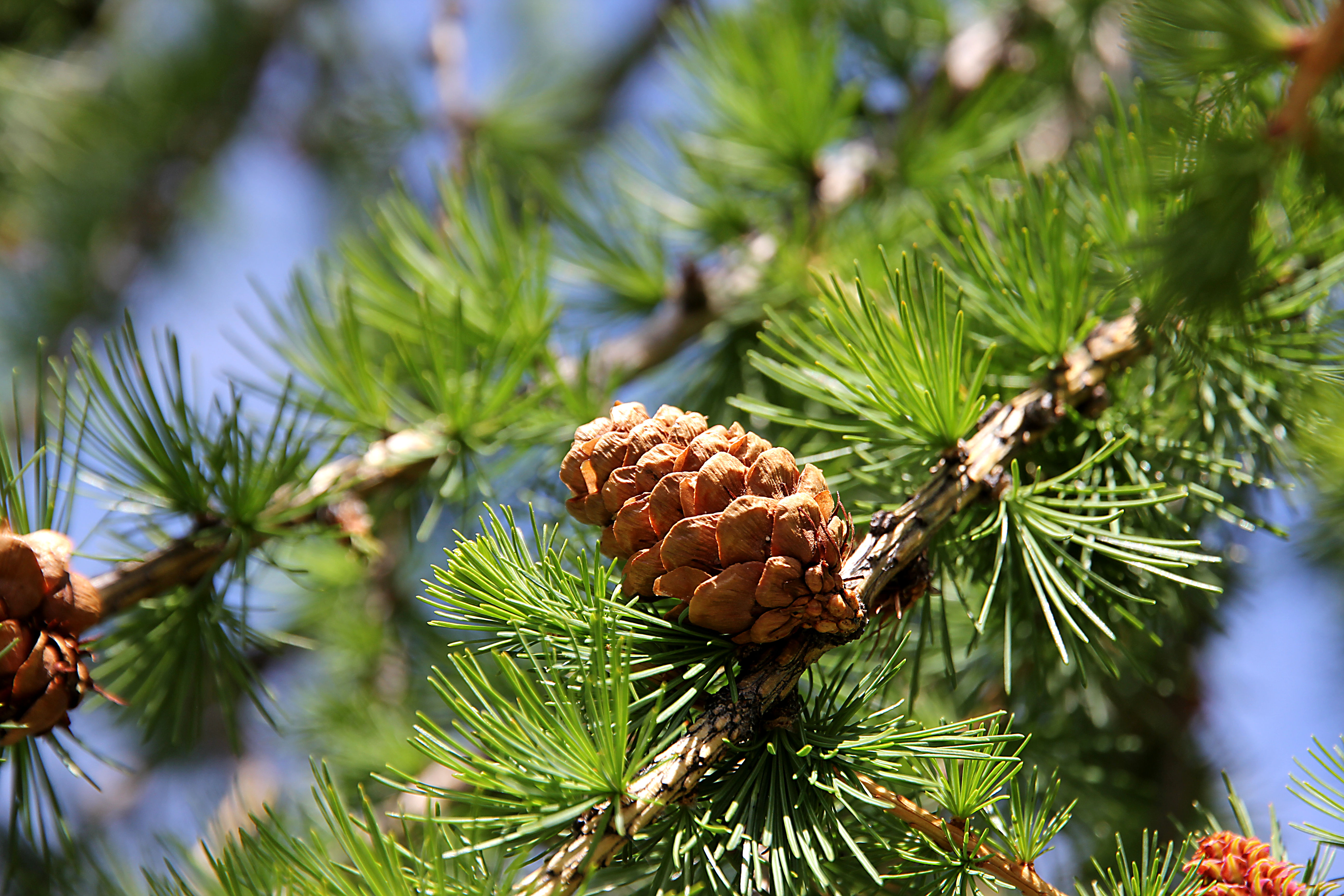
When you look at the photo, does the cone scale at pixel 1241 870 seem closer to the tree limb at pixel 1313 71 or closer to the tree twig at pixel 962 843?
the tree twig at pixel 962 843

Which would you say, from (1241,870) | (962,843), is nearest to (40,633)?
(962,843)

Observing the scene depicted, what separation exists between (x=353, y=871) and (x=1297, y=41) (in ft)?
2.19

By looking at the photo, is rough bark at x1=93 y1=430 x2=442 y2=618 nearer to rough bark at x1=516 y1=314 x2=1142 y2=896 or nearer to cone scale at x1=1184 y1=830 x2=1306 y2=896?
rough bark at x1=516 y1=314 x2=1142 y2=896

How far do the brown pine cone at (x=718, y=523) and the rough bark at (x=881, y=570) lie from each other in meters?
0.02

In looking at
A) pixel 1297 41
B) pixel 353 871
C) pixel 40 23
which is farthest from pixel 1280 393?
pixel 40 23

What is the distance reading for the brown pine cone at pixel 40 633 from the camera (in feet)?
1.72

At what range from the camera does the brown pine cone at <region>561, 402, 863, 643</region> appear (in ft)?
1.42

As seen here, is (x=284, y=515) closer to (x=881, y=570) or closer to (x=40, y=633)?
(x=40, y=633)

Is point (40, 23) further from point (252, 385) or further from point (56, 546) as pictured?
point (56, 546)

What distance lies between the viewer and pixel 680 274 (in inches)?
37.3

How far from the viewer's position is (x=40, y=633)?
0.55 m

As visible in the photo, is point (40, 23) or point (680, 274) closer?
point (680, 274)

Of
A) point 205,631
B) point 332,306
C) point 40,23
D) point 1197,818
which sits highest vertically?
point 40,23

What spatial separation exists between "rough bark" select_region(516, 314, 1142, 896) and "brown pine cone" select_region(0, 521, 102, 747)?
34cm
